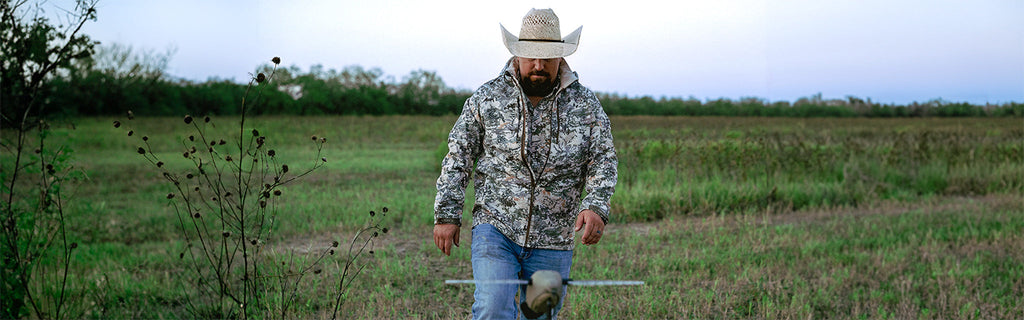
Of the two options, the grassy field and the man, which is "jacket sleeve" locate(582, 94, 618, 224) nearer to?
the man

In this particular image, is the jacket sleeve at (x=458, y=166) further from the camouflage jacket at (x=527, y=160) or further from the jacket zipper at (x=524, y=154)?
the jacket zipper at (x=524, y=154)

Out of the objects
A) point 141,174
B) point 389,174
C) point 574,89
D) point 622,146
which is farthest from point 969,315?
point 141,174

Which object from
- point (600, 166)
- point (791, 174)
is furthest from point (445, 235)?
point (791, 174)

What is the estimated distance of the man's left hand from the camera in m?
3.52

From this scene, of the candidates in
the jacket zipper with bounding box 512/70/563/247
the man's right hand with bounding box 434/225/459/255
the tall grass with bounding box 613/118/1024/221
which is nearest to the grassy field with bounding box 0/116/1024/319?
the tall grass with bounding box 613/118/1024/221

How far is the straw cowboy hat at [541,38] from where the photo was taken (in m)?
3.58

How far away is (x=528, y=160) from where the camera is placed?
366 centimetres

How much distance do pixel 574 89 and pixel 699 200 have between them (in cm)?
759

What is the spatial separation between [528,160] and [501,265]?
518 mm

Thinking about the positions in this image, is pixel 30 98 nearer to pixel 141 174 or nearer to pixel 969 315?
pixel 969 315

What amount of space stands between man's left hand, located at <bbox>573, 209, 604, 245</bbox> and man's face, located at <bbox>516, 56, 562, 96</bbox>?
0.63 m

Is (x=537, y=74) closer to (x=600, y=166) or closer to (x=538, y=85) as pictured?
(x=538, y=85)

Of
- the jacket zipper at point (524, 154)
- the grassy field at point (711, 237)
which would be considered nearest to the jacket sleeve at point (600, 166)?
the jacket zipper at point (524, 154)

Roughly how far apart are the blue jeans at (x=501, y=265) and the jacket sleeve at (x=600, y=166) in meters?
0.36
